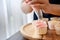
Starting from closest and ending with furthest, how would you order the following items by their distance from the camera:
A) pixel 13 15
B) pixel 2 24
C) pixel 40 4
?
pixel 40 4
pixel 2 24
pixel 13 15

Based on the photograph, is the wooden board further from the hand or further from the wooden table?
the hand

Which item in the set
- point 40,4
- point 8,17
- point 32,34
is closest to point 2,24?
point 8,17

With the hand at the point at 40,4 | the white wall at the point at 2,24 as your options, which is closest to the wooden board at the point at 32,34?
the hand at the point at 40,4

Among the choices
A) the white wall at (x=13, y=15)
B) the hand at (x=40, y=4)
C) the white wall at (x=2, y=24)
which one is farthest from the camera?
the white wall at (x=13, y=15)

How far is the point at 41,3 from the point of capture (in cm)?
84

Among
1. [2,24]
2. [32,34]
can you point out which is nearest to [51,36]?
[32,34]

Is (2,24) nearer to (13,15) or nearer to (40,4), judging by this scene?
(13,15)

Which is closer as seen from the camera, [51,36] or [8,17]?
[51,36]

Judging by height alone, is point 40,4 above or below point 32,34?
above

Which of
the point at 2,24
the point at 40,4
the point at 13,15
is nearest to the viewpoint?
the point at 40,4

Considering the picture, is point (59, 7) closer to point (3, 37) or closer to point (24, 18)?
point (3, 37)

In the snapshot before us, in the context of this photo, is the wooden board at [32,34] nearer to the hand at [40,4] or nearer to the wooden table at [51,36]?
the wooden table at [51,36]

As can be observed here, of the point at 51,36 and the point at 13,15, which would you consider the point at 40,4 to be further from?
the point at 13,15

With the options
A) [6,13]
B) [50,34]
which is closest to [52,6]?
[50,34]
